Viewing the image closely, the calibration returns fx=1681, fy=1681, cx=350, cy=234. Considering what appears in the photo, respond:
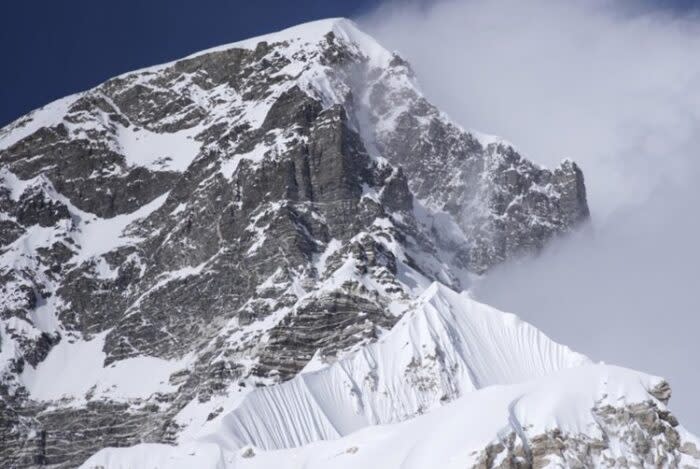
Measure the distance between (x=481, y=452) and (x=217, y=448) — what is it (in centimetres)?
5116

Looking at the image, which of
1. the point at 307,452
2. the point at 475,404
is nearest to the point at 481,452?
the point at 475,404

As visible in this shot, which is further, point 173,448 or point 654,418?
point 173,448

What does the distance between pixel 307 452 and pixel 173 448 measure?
66.6 feet

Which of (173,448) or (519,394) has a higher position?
(173,448)

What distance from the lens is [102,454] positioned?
184125mm

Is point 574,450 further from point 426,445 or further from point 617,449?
point 426,445

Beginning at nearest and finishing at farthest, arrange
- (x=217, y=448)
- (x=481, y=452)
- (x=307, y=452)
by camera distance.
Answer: (x=481, y=452) → (x=307, y=452) → (x=217, y=448)

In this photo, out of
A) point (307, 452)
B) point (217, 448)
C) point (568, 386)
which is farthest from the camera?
point (217, 448)

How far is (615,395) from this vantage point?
13850 cm

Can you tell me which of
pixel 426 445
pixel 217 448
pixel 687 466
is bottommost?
pixel 687 466

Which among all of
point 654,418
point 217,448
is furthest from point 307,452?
point 654,418

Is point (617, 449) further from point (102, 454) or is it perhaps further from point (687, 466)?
point (102, 454)

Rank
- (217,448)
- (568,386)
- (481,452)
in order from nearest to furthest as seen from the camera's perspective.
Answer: (481,452) < (568,386) < (217,448)

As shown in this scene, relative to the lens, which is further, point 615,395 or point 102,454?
point 102,454
